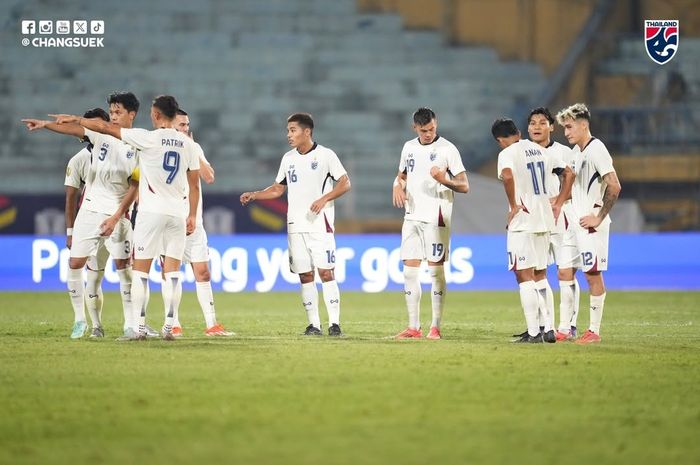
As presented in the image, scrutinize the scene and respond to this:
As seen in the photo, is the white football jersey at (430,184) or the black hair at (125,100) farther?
the white football jersey at (430,184)

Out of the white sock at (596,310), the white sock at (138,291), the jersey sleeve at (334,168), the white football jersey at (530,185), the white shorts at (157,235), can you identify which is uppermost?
the jersey sleeve at (334,168)

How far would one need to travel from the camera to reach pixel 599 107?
24734 mm

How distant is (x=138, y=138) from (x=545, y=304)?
400cm

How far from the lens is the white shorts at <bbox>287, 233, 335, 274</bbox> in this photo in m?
12.0

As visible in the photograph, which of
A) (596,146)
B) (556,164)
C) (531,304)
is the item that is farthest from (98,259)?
(596,146)

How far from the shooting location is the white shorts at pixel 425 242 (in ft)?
37.4

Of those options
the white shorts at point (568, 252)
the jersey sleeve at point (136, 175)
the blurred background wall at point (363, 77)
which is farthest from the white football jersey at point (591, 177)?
the blurred background wall at point (363, 77)

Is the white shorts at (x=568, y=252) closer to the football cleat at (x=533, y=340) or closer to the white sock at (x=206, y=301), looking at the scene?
the football cleat at (x=533, y=340)

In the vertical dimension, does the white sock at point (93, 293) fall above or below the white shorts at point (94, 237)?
below

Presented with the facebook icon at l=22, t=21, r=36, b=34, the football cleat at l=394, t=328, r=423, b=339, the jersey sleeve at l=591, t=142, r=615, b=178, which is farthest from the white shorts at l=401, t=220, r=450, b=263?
the facebook icon at l=22, t=21, r=36, b=34

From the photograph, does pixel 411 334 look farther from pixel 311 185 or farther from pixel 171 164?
pixel 171 164

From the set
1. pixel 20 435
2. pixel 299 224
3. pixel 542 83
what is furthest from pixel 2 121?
pixel 20 435

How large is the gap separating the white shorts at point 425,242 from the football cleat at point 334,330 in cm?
96

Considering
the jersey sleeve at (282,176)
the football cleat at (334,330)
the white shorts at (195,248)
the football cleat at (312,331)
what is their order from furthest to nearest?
the jersey sleeve at (282,176) < the white shorts at (195,248) < the football cleat at (312,331) < the football cleat at (334,330)
